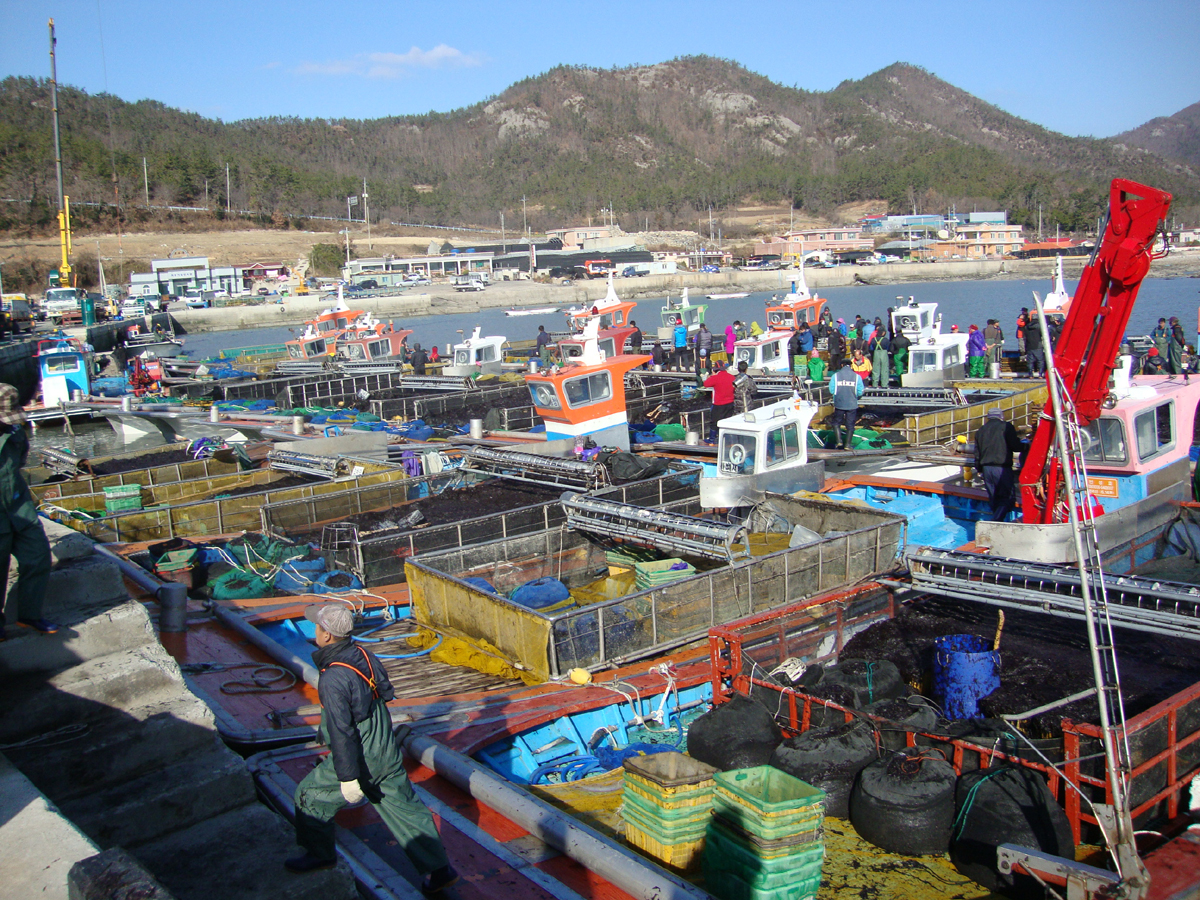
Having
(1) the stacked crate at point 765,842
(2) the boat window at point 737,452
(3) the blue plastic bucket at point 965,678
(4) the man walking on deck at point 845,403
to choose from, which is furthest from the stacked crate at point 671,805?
(4) the man walking on deck at point 845,403

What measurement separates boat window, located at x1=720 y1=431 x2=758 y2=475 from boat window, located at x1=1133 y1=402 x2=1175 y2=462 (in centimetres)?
476

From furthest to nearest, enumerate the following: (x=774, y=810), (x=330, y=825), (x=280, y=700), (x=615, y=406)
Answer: (x=615, y=406), (x=280, y=700), (x=774, y=810), (x=330, y=825)

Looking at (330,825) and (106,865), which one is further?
(330,825)

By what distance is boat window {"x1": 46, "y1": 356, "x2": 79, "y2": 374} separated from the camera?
33.7m

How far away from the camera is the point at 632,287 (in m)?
116

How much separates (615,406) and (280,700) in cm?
1053

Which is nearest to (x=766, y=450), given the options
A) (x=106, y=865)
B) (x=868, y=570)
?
(x=868, y=570)

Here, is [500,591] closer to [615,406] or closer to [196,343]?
[615,406]

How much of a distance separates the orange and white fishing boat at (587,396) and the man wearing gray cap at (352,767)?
39.9 ft

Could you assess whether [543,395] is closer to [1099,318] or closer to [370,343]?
[1099,318]

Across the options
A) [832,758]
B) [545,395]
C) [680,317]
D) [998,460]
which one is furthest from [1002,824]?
[680,317]

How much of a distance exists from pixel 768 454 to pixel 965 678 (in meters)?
5.48

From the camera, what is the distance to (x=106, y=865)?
3410 millimetres

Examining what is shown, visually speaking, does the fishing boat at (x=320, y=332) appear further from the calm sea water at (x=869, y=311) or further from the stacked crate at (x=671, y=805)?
the stacked crate at (x=671, y=805)
